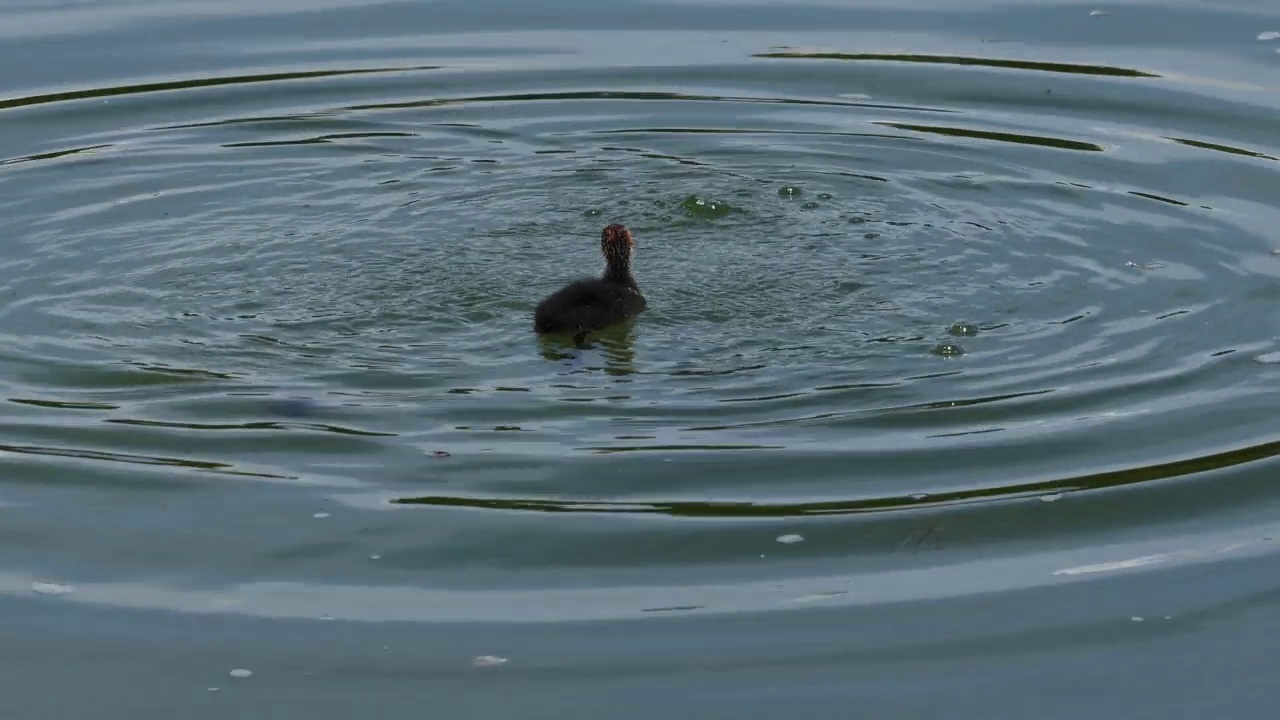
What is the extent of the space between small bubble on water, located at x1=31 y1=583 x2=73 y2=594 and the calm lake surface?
34mm

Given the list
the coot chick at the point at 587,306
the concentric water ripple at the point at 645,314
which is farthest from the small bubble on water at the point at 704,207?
the coot chick at the point at 587,306

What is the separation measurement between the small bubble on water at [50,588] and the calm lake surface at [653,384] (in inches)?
1.3

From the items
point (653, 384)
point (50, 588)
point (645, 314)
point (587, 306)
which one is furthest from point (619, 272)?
point (50, 588)

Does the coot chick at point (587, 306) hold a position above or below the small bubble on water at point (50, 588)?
above

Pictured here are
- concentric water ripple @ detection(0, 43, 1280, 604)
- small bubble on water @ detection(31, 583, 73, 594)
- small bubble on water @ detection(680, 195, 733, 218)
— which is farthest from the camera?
small bubble on water @ detection(680, 195, 733, 218)

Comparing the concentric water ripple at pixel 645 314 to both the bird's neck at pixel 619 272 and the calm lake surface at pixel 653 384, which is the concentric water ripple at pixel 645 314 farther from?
the bird's neck at pixel 619 272

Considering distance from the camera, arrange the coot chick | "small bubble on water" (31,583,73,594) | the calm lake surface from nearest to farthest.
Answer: the calm lake surface < "small bubble on water" (31,583,73,594) < the coot chick

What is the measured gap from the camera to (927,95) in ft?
47.5

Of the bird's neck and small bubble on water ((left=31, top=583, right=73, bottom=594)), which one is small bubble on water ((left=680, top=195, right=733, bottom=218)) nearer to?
the bird's neck

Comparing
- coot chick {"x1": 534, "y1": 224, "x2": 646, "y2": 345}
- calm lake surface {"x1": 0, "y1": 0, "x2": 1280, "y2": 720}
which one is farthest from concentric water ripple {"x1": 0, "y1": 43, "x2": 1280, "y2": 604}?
coot chick {"x1": 534, "y1": 224, "x2": 646, "y2": 345}

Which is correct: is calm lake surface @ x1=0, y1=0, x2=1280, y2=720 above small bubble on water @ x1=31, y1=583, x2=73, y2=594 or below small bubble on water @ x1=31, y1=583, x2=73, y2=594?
above

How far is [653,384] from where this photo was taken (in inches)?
363

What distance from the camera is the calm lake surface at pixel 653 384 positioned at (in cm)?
685

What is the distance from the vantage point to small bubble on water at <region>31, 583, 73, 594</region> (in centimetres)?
741
